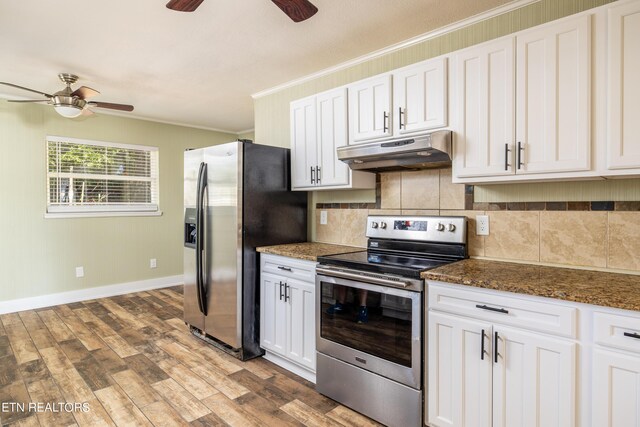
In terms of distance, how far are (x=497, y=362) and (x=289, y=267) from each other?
150cm

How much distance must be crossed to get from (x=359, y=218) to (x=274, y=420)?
1.60 m

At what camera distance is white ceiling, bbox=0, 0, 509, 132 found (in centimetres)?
227

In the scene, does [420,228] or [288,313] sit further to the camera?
[288,313]

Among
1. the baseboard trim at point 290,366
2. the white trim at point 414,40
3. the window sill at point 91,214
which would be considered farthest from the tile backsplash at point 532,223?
the window sill at point 91,214

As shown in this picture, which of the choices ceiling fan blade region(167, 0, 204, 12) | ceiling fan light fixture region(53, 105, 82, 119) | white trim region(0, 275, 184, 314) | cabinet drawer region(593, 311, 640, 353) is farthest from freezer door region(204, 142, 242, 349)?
white trim region(0, 275, 184, 314)

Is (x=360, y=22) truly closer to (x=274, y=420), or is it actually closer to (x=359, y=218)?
(x=359, y=218)

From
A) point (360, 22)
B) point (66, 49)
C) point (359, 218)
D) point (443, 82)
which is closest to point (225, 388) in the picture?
point (359, 218)

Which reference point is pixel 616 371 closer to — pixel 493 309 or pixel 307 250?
pixel 493 309

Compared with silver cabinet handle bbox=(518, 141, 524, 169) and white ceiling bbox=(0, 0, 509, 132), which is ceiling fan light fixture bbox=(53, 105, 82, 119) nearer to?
white ceiling bbox=(0, 0, 509, 132)

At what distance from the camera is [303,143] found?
10.1 ft

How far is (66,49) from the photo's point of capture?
113 inches

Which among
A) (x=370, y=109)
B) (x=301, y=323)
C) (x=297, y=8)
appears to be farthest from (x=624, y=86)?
(x=301, y=323)

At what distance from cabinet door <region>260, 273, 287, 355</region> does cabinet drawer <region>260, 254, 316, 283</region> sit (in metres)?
0.06

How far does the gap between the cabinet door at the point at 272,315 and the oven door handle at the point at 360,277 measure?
54cm
